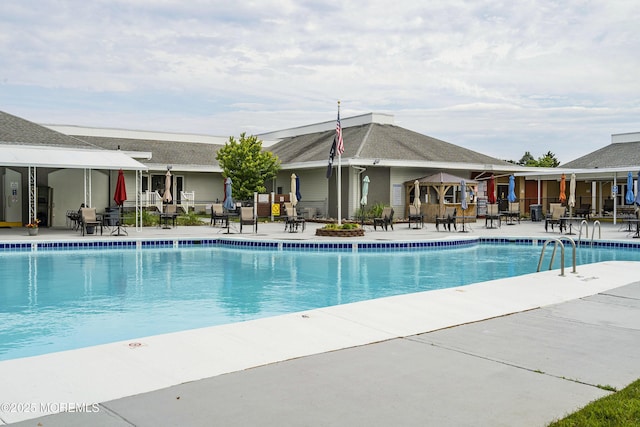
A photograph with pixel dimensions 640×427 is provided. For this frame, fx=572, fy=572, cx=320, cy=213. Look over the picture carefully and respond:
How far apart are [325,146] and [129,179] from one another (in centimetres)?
970

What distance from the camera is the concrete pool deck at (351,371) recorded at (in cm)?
336

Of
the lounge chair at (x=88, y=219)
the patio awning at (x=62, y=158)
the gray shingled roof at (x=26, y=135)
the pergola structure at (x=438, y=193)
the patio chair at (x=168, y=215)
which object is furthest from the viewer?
the pergola structure at (x=438, y=193)

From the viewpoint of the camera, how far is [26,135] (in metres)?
20.2

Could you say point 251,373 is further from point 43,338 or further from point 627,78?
point 627,78

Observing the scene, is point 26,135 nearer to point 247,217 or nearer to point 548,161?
point 247,217

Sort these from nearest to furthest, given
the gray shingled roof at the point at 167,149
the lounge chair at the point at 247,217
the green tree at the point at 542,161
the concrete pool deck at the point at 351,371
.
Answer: the concrete pool deck at the point at 351,371 < the lounge chair at the point at 247,217 < the gray shingled roof at the point at 167,149 < the green tree at the point at 542,161

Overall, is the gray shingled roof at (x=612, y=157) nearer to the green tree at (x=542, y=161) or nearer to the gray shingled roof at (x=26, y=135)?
the green tree at (x=542, y=161)

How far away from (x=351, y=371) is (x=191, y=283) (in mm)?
6507

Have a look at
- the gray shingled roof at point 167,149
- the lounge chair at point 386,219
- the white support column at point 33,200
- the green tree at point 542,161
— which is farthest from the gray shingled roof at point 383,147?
the green tree at point 542,161

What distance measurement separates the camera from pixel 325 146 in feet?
94.9

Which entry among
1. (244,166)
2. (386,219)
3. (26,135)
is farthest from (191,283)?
(244,166)

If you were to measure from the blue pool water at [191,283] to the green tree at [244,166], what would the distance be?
1179cm

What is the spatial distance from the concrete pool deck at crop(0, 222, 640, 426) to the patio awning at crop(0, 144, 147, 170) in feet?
46.2

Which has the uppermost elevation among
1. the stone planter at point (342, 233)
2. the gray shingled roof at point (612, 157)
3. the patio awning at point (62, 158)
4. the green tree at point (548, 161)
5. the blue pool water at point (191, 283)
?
the green tree at point (548, 161)
